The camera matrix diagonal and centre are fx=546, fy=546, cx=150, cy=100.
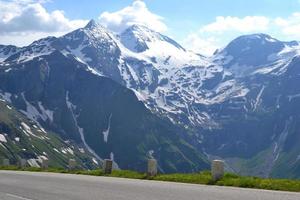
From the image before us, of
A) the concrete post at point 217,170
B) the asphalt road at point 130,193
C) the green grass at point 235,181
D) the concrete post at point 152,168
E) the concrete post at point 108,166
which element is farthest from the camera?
the concrete post at point 108,166

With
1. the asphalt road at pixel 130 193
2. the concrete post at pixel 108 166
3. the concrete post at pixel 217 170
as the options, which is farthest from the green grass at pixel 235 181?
the concrete post at pixel 108 166

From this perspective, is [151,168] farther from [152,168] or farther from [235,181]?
[235,181]

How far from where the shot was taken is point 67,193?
21.0 metres

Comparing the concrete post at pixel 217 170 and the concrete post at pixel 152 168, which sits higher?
the concrete post at pixel 217 170

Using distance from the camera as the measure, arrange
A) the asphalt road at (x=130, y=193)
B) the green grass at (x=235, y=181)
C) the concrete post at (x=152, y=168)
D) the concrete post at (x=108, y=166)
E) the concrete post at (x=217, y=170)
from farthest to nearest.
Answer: the concrete post at (x=108, y=166) → the concrete post at (x=152, y=168) → the concrete post at (x=217, y=170) → the green grass at (x=235, y=181) → the asphalt road at (x=130, y=193)

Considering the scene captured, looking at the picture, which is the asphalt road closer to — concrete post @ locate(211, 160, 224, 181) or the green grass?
the green grass

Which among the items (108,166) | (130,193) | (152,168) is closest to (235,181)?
(130,193)

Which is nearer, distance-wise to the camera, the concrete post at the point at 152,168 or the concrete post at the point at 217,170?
the concrete post at the point at 217,170

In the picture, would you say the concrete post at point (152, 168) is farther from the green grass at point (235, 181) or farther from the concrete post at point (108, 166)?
the concrete post at point (108, 166)

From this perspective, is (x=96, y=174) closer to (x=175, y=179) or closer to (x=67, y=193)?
(x=175, y=179)

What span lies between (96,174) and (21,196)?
14939 mm

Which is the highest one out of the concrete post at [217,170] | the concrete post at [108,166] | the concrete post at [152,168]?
the concrete post at [217,170]

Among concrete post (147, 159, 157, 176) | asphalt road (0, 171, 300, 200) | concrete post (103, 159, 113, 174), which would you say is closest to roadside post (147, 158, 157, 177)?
concrete post (147, 159, 157, 176)

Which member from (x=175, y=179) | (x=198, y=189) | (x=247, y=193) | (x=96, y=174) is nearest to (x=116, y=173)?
(x=96, y=174)
